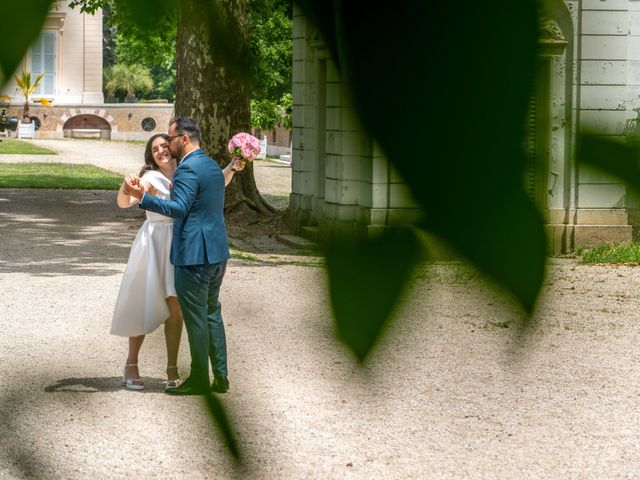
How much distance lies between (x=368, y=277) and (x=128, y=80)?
0.46 ft

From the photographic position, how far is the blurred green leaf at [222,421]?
1465mm

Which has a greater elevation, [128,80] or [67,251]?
[128,80]

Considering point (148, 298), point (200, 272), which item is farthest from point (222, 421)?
point (148, 298)

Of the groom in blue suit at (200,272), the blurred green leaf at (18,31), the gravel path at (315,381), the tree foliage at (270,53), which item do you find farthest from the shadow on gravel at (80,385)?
the blurred green leaf at (18,31)

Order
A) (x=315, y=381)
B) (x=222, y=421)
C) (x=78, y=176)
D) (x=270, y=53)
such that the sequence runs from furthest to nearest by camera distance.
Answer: (x=78, y=176) → (x=222, y=421) → (x=315, y=381) → (x=270, y=53)

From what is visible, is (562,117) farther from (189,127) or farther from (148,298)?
(148,298)

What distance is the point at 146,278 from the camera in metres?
4.66

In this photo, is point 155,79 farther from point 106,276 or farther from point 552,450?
point 106,276

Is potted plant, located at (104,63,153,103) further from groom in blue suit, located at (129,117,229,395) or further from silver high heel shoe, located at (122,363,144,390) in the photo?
silver high heel shoe, located at (122,363,144,390)

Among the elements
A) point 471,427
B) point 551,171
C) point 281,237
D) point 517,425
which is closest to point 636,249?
point 551,171

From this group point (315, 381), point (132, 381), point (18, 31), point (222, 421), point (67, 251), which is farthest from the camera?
point (67, 251)

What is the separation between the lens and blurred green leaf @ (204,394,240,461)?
1465mm

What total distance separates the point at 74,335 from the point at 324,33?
3.80 metres

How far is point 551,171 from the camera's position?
0.48 m
